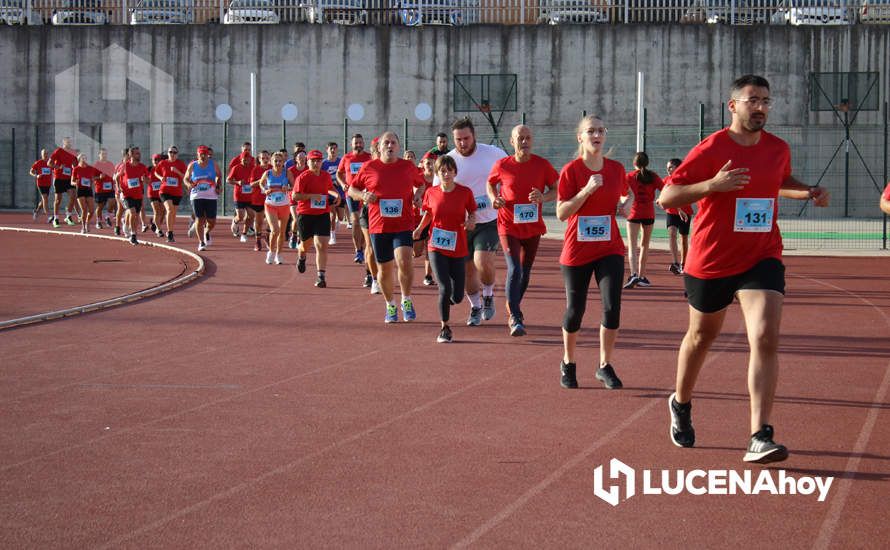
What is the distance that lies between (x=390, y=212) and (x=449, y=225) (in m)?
0.87

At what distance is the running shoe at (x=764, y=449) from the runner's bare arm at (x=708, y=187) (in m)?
1.25

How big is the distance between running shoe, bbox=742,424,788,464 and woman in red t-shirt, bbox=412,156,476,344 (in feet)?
18.6

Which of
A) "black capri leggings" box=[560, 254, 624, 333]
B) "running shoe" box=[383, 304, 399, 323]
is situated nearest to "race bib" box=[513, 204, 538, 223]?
"running shoe" box=[383, 304, 399, 323]

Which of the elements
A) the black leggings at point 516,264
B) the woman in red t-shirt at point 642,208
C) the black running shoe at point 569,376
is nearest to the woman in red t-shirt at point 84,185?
the woman in red t-shirt at point 642,208

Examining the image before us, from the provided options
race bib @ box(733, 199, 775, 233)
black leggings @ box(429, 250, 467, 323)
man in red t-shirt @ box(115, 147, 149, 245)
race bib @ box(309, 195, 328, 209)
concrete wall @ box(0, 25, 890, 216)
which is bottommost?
black leggings @ box(429, 250, 467, 323)

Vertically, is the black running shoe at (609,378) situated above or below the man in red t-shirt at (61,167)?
below

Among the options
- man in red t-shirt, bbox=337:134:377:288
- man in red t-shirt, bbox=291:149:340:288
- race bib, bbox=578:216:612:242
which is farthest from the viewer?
man in red t-shirt, bbox=291:149:340:288

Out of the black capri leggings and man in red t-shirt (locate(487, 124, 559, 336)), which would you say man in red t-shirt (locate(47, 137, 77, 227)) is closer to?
man in red t-shirt (locate(487, 124, 559, 336))

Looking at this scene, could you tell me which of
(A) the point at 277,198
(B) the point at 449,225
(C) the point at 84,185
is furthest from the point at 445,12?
(B) the point at 449,225

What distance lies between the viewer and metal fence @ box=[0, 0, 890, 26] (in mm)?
37000

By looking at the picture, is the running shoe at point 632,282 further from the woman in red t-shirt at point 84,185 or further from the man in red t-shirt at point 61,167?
the man in red t-shirt at point 61,167

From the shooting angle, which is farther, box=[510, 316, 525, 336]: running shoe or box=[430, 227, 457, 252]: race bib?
box=[430, 227, 457, 252]: race bib

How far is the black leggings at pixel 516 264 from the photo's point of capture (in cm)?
1151

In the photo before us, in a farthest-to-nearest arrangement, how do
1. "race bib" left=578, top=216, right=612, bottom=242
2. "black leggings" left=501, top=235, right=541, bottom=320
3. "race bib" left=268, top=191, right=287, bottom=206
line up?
"race bib" left=268, top=191, right=287, bottom=206, "black leggings" left=501, top=235, right=541, bottom=320, "race bib" left=578, top=216, right=612, bottom=242
